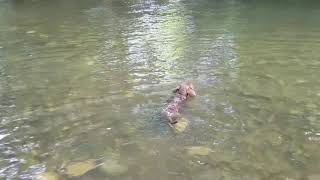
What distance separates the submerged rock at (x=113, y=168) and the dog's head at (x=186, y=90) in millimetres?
2090

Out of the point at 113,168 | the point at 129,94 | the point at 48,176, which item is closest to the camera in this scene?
the point at 48,176

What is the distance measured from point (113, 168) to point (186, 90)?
2.35 metres

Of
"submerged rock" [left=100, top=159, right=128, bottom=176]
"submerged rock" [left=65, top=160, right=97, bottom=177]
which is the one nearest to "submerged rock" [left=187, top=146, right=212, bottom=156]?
"submerged rock" [left=100, top=159, right=128, bottom=176]

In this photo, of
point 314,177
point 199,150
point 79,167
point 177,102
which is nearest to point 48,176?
point 79,167

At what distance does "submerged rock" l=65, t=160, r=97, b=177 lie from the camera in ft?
17.9

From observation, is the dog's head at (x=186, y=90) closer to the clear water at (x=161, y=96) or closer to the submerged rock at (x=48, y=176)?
the clear water at (x=161, y=96)

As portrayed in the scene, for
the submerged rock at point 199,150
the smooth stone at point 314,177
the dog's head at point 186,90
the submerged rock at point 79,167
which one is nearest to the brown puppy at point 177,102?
the dog's head at point 186,90

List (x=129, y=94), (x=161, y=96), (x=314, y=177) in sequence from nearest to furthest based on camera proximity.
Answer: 1. (x=314, y=177)
2. (x=161, y=96)
3. (x=129, y=94)

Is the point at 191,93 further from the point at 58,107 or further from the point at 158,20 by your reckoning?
the point at 158,20

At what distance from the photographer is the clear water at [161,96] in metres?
5.71

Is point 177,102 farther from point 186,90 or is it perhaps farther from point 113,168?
point 113,168

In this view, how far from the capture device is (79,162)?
18.7ft

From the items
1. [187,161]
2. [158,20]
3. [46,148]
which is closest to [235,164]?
[187,161]

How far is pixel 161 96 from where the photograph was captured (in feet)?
25.5
